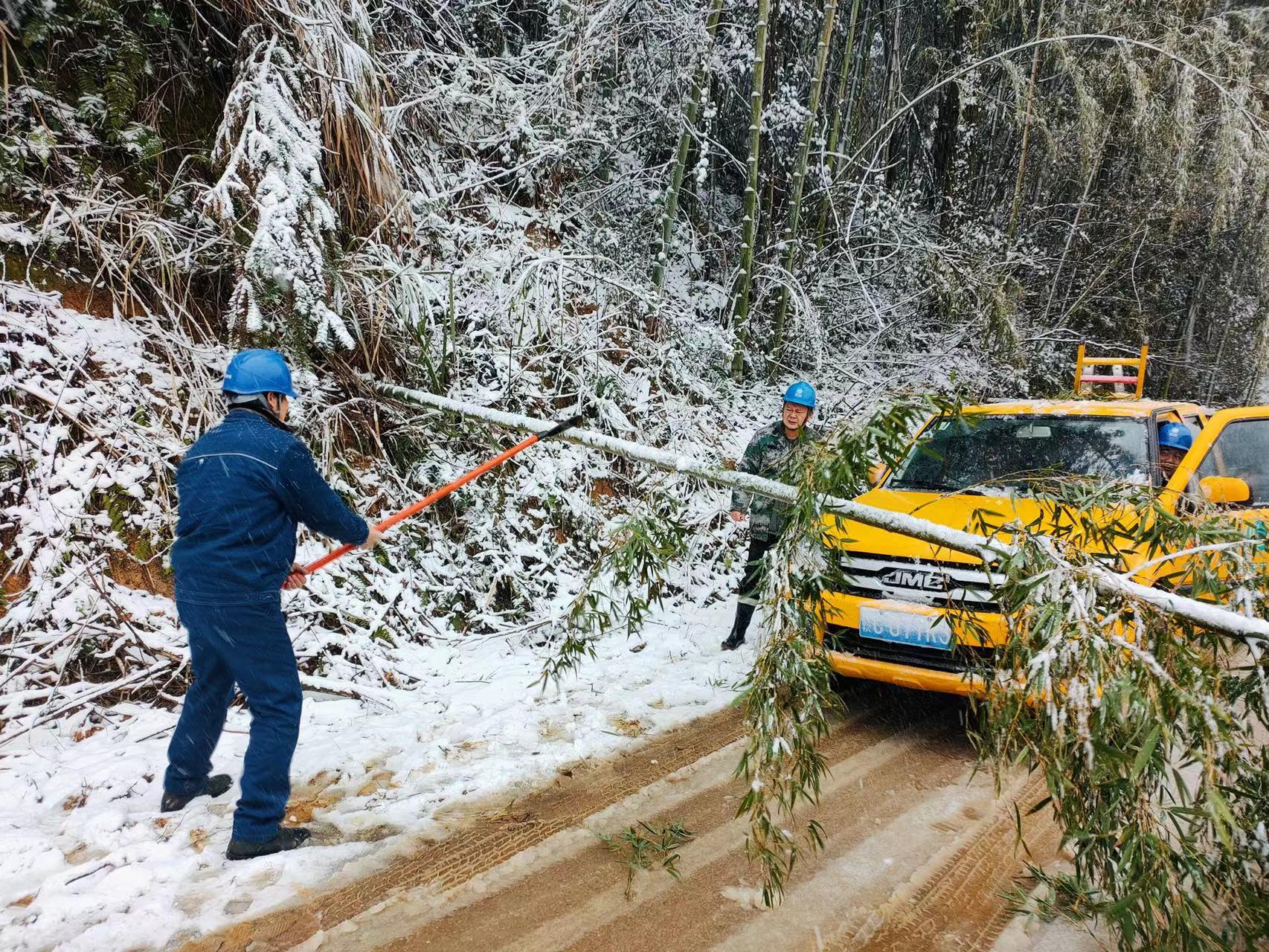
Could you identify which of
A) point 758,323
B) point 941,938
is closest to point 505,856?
point 941,938

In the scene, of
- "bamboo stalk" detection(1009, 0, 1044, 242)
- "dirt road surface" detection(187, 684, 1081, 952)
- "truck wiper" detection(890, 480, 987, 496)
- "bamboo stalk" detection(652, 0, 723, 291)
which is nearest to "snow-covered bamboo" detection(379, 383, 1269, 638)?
"dirt road surface" detection(187, 684, 1081, 952)

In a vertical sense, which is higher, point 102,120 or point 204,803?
point 102,120

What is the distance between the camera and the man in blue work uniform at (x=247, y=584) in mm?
2951

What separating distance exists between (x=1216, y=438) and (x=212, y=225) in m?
6.89

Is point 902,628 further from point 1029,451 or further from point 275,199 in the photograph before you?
point 275,199

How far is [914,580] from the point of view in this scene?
397cm

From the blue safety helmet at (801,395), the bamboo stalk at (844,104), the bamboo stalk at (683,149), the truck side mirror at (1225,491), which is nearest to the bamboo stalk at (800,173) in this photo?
the bamboo stalk at (844,104)

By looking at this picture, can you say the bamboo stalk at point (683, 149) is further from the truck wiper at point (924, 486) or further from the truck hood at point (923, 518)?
the truck hood at point (923, 518)

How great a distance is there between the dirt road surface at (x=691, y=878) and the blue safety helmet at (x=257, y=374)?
6.85ft

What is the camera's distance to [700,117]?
918 cm

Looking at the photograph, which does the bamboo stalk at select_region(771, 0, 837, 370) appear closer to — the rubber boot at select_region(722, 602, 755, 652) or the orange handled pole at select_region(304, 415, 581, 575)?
the rubber boot at select_region(722, 602, 755, 652)

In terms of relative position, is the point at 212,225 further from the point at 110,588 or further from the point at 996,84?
the point at 996,84

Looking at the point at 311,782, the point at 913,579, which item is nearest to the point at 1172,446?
the point at 913,579

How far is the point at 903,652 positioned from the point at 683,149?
20.5 feet
